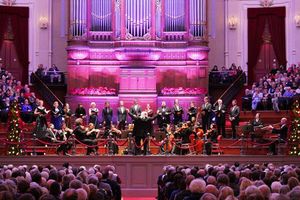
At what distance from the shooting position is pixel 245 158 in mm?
23203

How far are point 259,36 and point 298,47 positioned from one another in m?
1.86

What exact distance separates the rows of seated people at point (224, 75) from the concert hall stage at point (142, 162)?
10.3 metres

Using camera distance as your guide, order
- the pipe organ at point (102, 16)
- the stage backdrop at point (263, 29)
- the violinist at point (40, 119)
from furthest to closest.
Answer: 1. the stage backdrop at point (263, 29)
2. the pipe organ at point (102, 16)
3. the violinist at point (40, 119)

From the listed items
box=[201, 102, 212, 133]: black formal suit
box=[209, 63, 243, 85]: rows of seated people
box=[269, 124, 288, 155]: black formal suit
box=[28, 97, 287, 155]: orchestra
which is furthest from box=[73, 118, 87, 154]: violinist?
box=[209, 63, 243, 85]: rows of seated people

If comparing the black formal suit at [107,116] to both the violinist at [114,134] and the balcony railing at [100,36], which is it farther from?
the balcony railing at [100,36]

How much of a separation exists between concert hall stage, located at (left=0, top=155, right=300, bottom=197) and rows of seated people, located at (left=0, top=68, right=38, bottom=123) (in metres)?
5.00

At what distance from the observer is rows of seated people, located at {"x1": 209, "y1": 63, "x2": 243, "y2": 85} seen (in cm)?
3322

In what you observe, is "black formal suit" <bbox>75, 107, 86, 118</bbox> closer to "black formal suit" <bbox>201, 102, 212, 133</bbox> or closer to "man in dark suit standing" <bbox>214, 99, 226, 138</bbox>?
"black formal suit" <bbox>201, 102, 212, 133</bbox>

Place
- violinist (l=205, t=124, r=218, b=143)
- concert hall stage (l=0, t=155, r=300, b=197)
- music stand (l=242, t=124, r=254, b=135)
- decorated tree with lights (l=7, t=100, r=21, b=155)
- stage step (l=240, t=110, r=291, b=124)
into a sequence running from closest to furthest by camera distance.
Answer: concert hall stage (l=0, t=155, r=300, b=197) → decorated tree with lights (l=7, t=100, r=21, b=155) → music stand (l=242, t=124, r=254, b=135) → violinist (l=205, t=124, r=218, b=143) → stage step (l=240, t=110, r=291, b=124)

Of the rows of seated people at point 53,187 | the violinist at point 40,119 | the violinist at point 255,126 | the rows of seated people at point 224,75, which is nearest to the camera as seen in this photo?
the rows of seated people at point 53,187

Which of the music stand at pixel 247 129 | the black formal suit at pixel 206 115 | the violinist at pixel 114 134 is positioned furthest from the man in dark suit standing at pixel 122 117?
the music stand at pixel 247 129

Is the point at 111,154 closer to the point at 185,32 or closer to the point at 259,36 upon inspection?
the point at 185,32

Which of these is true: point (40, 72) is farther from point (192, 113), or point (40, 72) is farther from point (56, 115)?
point (192, 113)

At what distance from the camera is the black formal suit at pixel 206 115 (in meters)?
28.5
